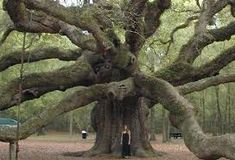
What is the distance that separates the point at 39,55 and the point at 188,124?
10.1 m

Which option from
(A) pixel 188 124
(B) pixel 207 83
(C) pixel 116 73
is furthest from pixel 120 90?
(A) pixel 188 124

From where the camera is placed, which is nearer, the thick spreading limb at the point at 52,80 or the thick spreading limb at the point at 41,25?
the thick spreading limb at the point at 41,25

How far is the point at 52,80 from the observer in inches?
770

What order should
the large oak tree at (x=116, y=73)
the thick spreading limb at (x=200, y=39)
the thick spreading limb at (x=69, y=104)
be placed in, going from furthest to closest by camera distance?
the thick spreading limb at (x=200, y=39) → the thick spreading limb at (x=69, y=104) → the large oak tree at (x=116, y=73)

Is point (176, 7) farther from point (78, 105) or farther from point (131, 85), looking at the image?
point (78, 105)

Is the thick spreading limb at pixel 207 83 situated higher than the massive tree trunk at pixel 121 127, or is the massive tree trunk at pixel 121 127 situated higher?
the thick spreading limb at pixel 207 83

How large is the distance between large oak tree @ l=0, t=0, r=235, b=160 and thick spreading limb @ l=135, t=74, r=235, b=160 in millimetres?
24

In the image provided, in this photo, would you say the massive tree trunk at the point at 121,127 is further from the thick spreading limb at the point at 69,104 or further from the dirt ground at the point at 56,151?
the thick spreading limb at the point at 69,104

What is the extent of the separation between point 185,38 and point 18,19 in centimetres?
2355

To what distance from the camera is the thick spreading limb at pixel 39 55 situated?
21469 millimetres

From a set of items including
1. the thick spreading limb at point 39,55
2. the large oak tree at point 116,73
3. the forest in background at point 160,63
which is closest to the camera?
the large oak tree at point 116,73

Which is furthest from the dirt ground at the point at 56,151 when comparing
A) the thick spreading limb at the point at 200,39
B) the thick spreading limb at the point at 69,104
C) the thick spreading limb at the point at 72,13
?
the thick spreading limb at the point at 72,13

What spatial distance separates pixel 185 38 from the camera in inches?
1444

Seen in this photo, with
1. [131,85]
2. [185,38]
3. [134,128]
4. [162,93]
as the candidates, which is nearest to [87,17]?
[162,93]
